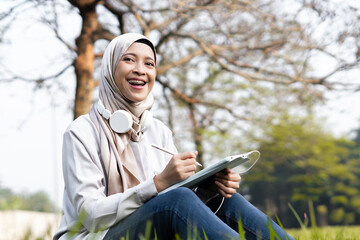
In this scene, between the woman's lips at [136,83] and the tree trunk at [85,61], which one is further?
the tree trunk at [85,61]

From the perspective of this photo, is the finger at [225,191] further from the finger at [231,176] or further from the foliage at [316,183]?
the foliage at [316,183]

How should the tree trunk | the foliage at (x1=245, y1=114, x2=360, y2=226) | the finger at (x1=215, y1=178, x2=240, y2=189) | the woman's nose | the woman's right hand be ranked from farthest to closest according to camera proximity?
the foliage at (x1=245, y1=114, x2=360, y2=226) → the tree trunk → the woman's nose → the finger at (x1=215, y1=178, x2=240, y2=189) → the woman's right hand

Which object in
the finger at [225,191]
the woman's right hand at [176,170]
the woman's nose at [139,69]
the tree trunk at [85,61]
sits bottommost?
the finger at [225,191]

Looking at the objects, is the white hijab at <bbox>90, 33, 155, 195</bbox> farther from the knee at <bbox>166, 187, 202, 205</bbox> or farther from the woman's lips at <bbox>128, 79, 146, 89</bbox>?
the knee at <bbox>166, 187, 202, 205</bbox>

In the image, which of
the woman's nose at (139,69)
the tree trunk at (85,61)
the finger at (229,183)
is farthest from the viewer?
the tree trunk at (85,61)

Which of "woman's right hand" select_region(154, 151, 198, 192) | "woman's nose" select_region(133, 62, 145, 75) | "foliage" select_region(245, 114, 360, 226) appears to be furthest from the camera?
"foliage" select_region(245, 114, 360, 226)

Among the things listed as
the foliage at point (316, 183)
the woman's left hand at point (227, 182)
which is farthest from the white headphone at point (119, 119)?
the foliage at point (316, 183)

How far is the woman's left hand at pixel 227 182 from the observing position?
1.91 metres

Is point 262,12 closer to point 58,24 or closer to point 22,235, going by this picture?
point 58,24

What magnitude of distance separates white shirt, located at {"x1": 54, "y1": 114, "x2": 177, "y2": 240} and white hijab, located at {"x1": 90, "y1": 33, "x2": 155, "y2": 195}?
4 cm

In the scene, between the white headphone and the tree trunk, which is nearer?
the white headphone

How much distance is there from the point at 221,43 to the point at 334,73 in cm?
202

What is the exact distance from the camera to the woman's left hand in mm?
1908

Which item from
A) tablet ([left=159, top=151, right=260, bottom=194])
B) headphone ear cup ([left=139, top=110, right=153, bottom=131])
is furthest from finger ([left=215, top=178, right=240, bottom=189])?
headphone ear cup ([left=139, top=110, right=153, bottom=131])
